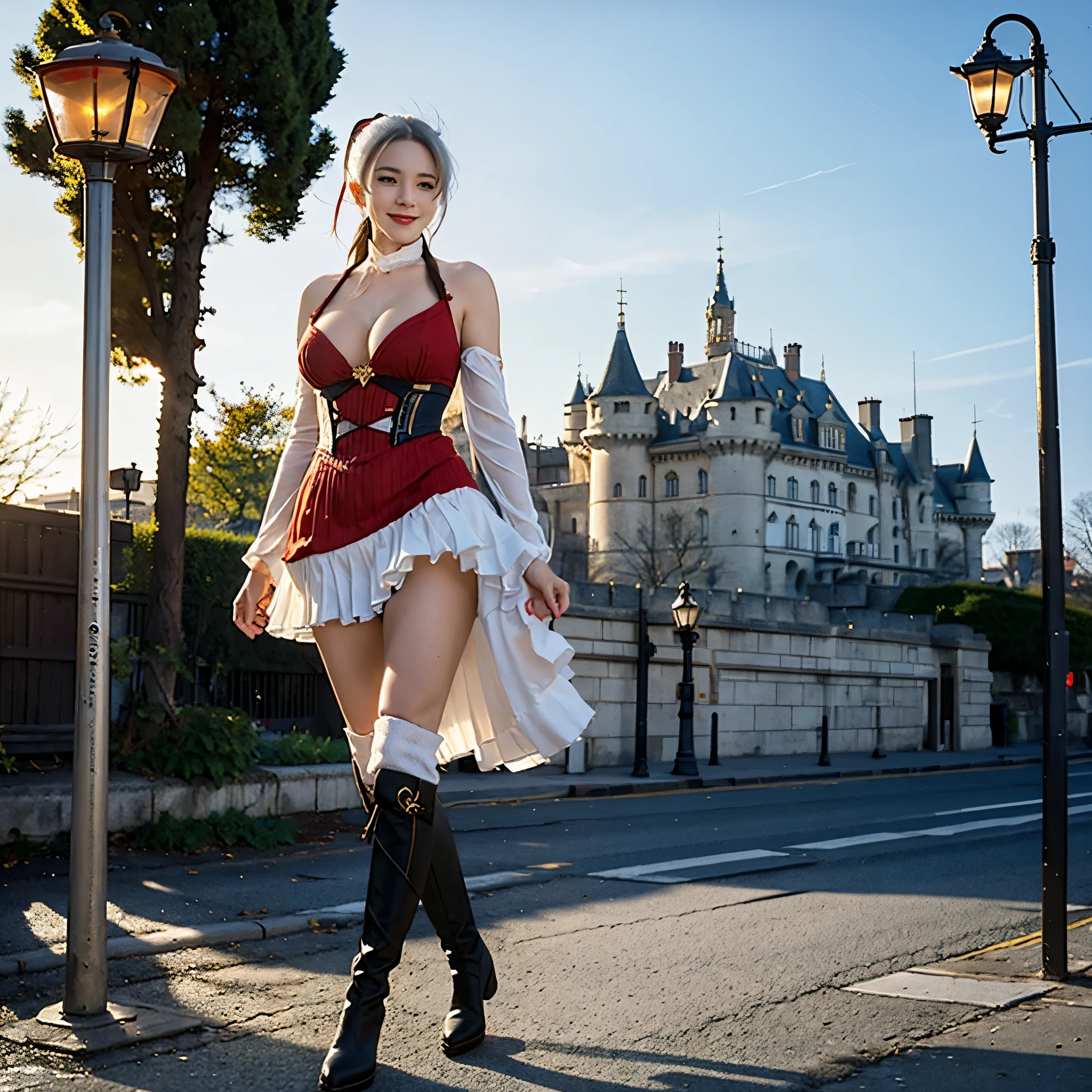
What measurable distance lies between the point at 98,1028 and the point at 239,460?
47798mm

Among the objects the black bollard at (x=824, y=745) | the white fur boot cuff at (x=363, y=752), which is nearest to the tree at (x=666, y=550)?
the black bollard at (x=824, y=745)

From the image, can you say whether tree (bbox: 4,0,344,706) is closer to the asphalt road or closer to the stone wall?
the asphalt road

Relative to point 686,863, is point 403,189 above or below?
above

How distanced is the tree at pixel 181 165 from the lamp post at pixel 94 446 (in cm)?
568

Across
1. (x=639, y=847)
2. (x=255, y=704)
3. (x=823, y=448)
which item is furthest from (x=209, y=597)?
(x=823, y=448)

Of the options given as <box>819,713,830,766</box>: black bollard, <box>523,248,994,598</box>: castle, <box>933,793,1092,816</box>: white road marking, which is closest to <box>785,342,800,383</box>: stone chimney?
<box>523,248,994,598</box>: castle

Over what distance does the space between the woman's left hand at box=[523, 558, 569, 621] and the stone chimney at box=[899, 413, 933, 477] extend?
347 ft

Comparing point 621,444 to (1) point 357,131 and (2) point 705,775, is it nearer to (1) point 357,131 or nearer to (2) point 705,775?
(2) point 705,775

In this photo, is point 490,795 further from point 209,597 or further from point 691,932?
point 691,932

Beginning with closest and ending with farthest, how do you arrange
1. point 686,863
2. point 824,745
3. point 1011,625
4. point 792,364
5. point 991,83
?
point 991,83 → point 686,863 → point 824,745 → point 1011,625 → point 792,364

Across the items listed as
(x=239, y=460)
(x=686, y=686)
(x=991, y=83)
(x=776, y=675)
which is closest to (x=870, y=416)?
(x=239, y=460)

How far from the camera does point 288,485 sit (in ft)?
12.8

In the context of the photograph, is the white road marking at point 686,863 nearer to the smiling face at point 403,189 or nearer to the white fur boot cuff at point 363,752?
the white fur boot cuff at point 363,752

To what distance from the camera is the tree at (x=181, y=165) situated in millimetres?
9781
